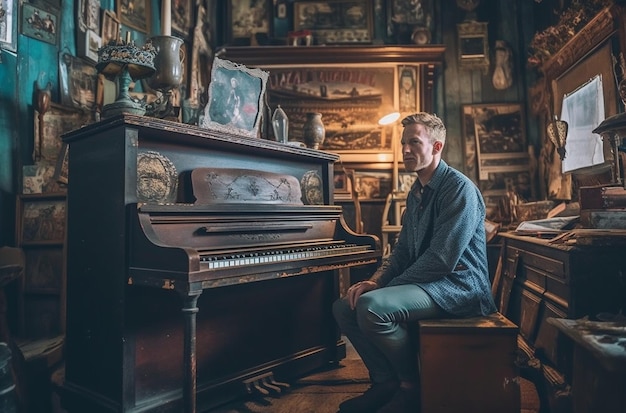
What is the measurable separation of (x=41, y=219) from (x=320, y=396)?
7.35 ft

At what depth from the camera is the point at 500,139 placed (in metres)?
5.68

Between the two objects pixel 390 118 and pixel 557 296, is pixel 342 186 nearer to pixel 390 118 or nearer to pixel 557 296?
pixel 390 118

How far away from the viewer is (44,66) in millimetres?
3434

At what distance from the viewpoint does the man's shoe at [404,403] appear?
2.38m

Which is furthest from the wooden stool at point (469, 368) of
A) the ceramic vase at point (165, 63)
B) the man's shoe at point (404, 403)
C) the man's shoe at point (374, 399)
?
the ceramic vase at point (165, 63)

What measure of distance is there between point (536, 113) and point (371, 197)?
213cm

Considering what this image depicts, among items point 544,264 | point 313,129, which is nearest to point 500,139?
point 544,264

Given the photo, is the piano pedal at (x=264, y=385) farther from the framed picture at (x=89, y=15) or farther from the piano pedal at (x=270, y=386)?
the framed picture at (x=89, y=15)

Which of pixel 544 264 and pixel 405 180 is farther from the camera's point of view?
pixel 405 180

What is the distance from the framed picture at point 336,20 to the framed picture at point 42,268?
12.9ft

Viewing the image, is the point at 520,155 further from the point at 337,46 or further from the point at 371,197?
the point at 337,46

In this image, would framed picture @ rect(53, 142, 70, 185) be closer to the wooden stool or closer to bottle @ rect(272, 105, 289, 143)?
bottle @ rect(272, 105, 289, 143)

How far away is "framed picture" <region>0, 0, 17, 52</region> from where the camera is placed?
3098 millimetres

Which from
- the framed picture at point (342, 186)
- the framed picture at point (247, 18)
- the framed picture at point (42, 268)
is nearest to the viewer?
the framed picture at point (42, 268)
